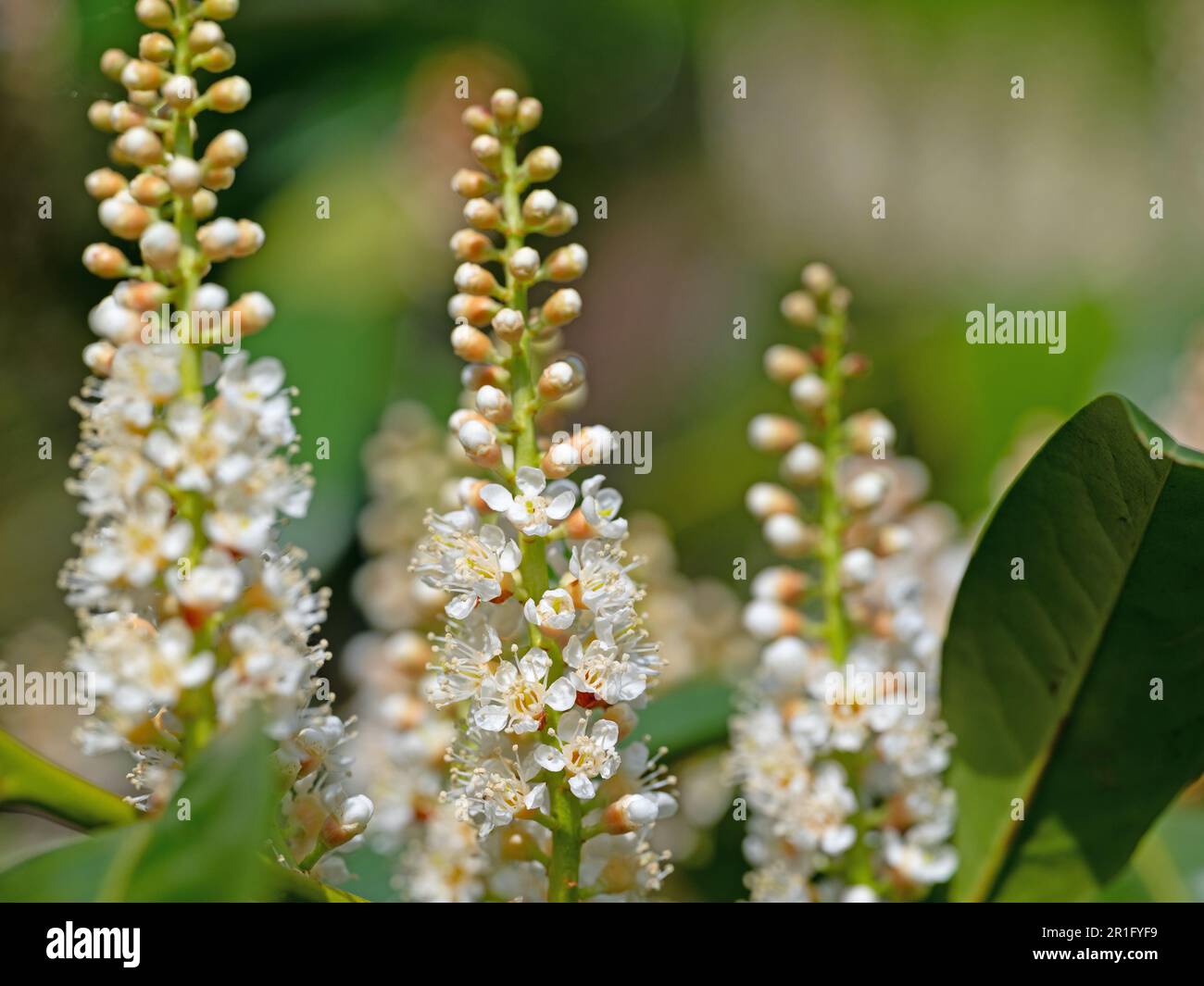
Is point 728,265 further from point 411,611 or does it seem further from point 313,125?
point 411,611

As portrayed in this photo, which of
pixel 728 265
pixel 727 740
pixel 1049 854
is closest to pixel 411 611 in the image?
pixel 727 740

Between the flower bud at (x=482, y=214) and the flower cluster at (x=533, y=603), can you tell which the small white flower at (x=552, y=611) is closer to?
the flower cluster at (x=533, y=603)

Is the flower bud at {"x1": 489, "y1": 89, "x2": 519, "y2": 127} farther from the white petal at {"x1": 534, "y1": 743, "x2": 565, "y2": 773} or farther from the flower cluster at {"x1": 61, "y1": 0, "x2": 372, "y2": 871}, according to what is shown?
the white petal at {"x1": 534, "y1": 743, "x2": 565, "y2": 773}

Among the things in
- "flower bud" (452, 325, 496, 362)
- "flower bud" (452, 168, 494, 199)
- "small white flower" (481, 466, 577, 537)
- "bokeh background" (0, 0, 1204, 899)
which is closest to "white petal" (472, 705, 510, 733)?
"small white flower" (481, 466, 577, 537)

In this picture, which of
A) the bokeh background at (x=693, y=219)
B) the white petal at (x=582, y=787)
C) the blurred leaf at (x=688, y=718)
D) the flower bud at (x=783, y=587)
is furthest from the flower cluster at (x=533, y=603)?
the bokeh background at (x=693, y=219)

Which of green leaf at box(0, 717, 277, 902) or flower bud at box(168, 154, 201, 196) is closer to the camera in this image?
green leaf at box(0, 717, 277, 902)
